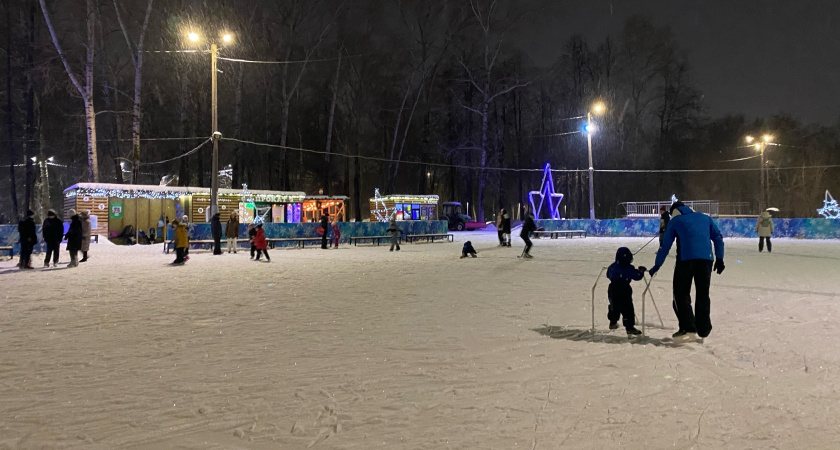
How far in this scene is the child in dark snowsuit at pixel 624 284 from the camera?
6293mm

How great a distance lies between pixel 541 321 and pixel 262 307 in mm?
4427

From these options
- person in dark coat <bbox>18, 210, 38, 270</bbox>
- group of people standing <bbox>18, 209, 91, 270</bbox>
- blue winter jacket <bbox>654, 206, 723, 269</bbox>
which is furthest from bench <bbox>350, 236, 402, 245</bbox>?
blue winter jacket <bbox>654, 206, 723, 269</bbox>

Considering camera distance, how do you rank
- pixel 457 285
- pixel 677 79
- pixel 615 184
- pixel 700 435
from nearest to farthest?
1. pixel 700 435
2. pixel 457 285
3. pixel 677 79
4. pixel 615 184

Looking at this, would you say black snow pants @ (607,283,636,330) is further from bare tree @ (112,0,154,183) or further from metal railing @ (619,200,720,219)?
metal railing @ (619,200,720,219)

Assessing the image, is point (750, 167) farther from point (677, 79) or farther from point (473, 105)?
point (473, 105)

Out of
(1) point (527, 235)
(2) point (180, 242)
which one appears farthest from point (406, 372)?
(1) point (527, 235)

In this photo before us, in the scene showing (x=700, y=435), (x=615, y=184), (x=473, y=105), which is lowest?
(x=700, y=435)

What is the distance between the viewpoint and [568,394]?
14.2 feet

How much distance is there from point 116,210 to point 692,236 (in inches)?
1033

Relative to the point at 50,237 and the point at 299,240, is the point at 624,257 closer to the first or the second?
the point at 50,237

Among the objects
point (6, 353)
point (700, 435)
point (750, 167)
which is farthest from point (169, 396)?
point (750, 167)

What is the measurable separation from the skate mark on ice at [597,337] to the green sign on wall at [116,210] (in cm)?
2457

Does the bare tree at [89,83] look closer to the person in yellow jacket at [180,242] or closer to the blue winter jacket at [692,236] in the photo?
the person in yellow jacket at [180,242]

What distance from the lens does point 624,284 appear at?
20.8 ft
